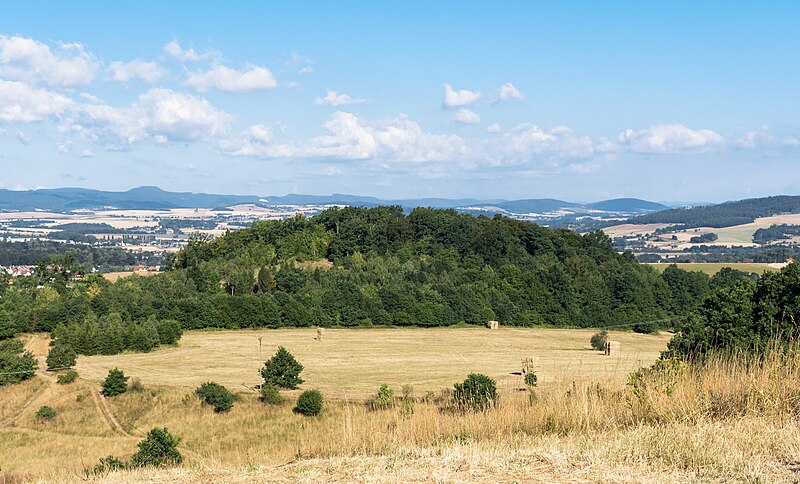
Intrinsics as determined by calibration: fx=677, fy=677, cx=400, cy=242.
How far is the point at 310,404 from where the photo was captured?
1596 inches

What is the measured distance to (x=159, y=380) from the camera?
49.3 m

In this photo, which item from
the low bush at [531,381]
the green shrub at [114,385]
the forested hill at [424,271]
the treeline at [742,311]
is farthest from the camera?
the forested hill at [424,271]

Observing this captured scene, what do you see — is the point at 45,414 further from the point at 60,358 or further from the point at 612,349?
the point at 612,349

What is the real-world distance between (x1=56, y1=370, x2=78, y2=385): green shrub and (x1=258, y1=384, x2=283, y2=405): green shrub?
51.5ft

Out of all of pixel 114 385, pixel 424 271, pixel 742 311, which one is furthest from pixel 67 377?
pixel 424 271

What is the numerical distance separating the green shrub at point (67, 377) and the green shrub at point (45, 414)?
6354 millimetres

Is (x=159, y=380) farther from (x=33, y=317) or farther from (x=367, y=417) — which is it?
(x=367, y=417)

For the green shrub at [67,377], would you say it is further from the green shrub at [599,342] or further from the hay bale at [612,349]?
the green shrub at [599,342]

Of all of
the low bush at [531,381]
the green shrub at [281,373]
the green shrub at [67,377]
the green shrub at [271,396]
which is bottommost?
the green shrub at [67,377]

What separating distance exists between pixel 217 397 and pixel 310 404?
20.9 ft

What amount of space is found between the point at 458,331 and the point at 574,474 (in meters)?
70.8

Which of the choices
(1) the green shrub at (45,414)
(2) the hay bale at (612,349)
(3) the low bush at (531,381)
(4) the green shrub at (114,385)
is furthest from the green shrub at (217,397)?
(2) the hay bale at (612,349)

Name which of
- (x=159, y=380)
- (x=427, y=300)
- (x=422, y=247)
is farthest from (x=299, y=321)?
(x=422, y=247)

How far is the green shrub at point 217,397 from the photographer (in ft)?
139
